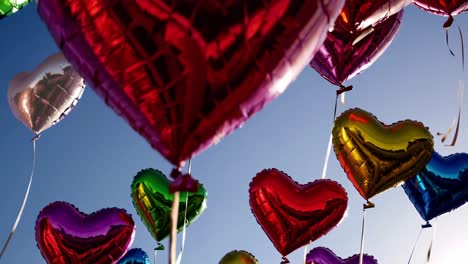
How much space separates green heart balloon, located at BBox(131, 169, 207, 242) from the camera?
19.7ft

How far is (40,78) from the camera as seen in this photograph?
229 inches

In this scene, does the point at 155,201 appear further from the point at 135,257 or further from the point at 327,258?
the point at 327,258

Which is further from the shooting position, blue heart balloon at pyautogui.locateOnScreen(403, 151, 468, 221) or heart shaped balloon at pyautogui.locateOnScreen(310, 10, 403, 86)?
blue heart balloon at pyautogui.locateOnScreen(403, 151, 468, 221)

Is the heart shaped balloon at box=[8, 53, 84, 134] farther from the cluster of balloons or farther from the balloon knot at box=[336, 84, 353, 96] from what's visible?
the balloon knot at box=[336, 84, 353, 96]

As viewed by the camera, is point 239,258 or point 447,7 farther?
point 239,258

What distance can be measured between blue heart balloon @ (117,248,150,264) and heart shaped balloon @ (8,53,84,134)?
1.78 m

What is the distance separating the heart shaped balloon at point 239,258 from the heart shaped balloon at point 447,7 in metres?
2.70

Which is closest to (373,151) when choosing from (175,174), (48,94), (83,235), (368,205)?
(368,205)

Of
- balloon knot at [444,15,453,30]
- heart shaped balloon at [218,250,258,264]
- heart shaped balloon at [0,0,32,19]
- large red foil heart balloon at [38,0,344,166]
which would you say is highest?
heart shaped balloon at [0,0,32,19]

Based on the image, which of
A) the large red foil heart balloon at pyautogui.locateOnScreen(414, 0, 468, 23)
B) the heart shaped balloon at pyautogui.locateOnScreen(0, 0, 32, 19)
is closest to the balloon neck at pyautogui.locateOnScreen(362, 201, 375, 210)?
the large red foil heart balloon at pyautogui.locateOnScreen(414, 0, 468, 23)

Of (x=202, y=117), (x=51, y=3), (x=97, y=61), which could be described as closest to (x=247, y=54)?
(x=202, y=117)

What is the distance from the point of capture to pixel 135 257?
278 inches

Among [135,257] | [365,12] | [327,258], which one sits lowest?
[327,258]

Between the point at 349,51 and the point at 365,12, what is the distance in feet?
1.60
